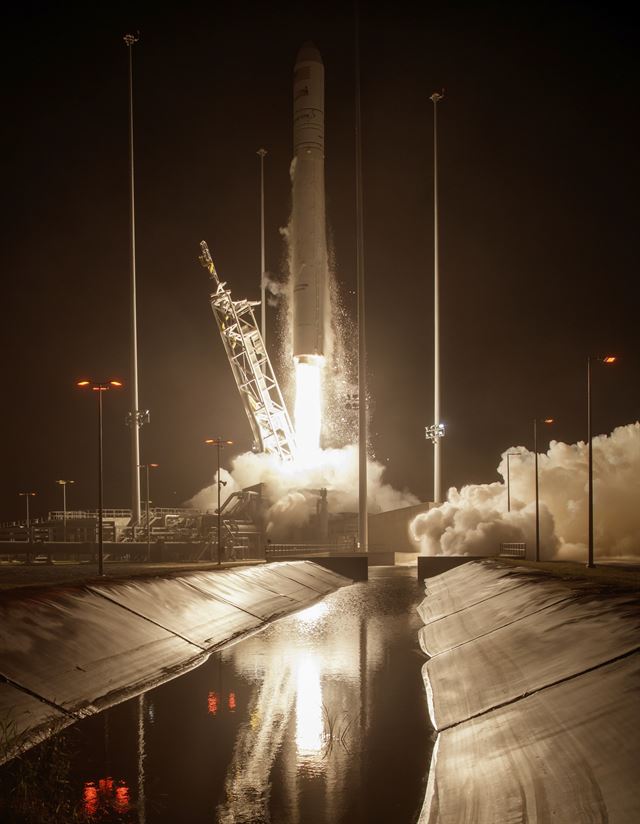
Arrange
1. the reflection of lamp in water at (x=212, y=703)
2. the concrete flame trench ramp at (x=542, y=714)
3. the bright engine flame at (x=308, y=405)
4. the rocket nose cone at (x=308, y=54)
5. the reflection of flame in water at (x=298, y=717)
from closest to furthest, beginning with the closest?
the concrete flame trench ramp at (x=542, y=714), the reflection of flame in water at (x=298, y=717), the reflection of lamp in water at (x=212, y=703), the bright engine flame at (x=308, y=405), the rocket nose cone at (x=308, y=54)

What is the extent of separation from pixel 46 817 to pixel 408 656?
13761mm

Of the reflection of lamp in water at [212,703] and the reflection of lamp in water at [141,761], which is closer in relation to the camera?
the reflection of lamp in water at [141,761]

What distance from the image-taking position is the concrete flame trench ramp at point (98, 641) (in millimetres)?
14062

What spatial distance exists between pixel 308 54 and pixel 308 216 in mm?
15366

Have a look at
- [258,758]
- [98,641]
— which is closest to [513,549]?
[98,641]

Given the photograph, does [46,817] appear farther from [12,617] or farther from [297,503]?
[297,503]

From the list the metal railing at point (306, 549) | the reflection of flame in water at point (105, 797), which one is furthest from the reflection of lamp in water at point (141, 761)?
the metal railing at point (306, 549)

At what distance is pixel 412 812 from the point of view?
33.1ft

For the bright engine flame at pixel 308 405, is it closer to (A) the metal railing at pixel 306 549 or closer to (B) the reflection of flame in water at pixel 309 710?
(A) the metal railing at pixel 306 549

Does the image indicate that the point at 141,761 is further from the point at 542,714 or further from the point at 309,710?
the point at 542,714

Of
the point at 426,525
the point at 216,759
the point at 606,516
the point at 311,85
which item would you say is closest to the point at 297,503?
the point at 426,525

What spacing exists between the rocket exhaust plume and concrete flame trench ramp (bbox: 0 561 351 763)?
1541 inches

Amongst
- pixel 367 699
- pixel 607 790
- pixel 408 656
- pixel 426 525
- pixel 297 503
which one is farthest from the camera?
pixel 297 503

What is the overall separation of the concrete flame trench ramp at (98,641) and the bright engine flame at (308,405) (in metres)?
39.5
